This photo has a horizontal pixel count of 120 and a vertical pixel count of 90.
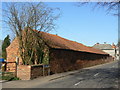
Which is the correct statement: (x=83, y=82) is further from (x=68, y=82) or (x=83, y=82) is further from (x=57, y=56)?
(x=57, y=56)

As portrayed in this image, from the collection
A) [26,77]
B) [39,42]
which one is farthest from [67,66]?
[26,77]

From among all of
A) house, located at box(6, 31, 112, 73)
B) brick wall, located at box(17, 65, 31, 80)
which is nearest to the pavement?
brick wall, located at box(17, 65, 31, 80)

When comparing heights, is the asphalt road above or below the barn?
below

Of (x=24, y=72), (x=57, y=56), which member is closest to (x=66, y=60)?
(x=57, y=56)

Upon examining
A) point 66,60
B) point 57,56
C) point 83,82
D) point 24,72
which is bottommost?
point 83,82

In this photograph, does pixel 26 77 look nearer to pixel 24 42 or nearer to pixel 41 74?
pixel 41 74

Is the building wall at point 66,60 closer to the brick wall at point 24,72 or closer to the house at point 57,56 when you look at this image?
the house at point 57,56

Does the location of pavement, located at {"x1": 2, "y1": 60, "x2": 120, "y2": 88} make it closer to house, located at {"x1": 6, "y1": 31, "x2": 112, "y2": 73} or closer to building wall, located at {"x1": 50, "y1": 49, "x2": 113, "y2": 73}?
building wall, located at {"x1": 50, "y1": 49, "x2": 113, "y2": 73}

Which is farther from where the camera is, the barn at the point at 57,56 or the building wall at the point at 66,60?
the building wall at the point at 66,60

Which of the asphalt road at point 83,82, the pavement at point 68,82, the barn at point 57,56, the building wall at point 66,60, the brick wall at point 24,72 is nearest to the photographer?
the asphalt road at point 83,82

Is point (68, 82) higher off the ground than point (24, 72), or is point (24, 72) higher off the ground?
point (24, 72)

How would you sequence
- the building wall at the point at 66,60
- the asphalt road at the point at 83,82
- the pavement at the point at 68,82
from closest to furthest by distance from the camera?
the asphalt road at the point at 83,82
the pavement at the point at 68,82
the building wall at the point at 66,60

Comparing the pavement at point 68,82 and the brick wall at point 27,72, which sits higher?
the brick wall at point 27,72

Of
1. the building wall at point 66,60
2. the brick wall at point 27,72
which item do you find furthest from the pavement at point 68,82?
the building wall at point 66,60
